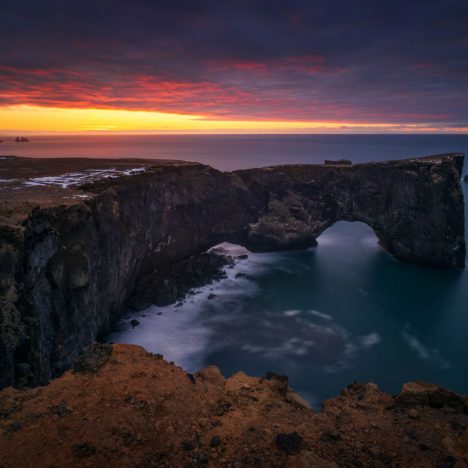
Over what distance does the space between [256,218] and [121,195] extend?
912 inches

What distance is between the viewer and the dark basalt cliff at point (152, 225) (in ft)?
61.3

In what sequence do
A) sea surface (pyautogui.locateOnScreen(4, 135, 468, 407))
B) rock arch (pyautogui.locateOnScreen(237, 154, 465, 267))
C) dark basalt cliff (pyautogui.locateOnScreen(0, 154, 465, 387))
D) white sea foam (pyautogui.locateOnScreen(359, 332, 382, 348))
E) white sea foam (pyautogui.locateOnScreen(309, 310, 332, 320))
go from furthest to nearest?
rock arch (pyautogui.locateOnScreen(237, 154, 465, 267))
white sea foam (pyautogui.locateOnScreen(309, 310, 332, 320))
white sea foam (pyautogui.locateOnScreen(359, 332, 382, 348))
sea surface (pyautogui.locateOnScreen(4, 135, 468, 407))
dark basalt cliff (pyautogui.locateOnScreen(0, 154, 465, 387))

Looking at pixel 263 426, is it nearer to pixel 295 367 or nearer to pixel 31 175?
pixel 295 367

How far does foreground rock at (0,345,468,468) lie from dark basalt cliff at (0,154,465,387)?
19.9 ft

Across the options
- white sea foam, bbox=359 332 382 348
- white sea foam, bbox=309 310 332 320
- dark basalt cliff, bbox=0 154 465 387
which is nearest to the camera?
dark basalt cliff, bbox=0 154 465 387

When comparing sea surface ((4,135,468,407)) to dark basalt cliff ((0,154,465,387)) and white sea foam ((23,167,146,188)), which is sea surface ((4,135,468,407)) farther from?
white sea foam ((23,167,146,188))

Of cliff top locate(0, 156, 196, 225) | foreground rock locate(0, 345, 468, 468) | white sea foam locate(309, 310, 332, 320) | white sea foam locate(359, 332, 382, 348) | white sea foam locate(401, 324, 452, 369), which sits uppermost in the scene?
cliff top locate(0, 156, 196, 225)

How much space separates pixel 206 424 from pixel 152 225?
33.4 metres

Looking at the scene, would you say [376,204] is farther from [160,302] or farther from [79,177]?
[79,177]

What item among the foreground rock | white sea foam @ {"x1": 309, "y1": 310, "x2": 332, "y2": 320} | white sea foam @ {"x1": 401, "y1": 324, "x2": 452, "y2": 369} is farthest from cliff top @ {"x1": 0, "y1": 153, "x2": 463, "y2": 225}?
white sea foam @ {"x1": 401, "y1": 324, "x2": 452, "y2": 369}

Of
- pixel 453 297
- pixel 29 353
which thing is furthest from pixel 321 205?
pixel 29 353

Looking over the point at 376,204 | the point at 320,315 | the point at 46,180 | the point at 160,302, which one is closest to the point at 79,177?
the point at 46,180

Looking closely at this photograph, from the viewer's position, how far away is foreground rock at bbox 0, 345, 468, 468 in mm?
9172

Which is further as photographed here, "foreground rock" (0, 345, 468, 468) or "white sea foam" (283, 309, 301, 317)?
"white sea foam" (283, 309, 301, 317)
